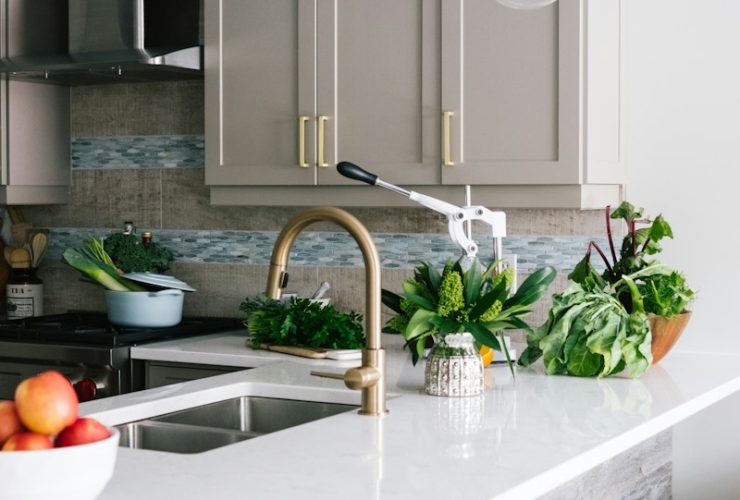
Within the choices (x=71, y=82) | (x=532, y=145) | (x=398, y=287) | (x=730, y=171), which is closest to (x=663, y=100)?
(x=730, y=171)

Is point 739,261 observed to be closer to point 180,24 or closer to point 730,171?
point 730,171

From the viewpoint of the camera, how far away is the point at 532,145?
317 cm

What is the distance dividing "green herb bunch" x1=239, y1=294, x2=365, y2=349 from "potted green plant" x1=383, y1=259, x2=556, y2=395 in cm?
65

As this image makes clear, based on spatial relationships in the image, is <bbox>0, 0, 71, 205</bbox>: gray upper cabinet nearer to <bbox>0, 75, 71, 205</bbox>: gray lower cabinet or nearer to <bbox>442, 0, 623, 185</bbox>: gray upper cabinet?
<bbox>0, 75, 71, 205</bbox>: gray lower cabinet

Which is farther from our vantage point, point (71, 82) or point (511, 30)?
point (71, 82)

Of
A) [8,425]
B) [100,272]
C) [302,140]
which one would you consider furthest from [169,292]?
[8,425]

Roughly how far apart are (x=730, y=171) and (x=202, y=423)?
1.71 metres

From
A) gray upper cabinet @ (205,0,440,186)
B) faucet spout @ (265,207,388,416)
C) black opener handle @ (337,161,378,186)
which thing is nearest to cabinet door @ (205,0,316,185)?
gray upper cabinet @ (205,0,440,186)

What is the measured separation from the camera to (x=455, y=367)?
2484 mm

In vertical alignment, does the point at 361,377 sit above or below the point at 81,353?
above

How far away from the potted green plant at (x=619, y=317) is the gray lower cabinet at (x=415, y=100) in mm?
226

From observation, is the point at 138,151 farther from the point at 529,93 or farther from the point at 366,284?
the point at 366,284

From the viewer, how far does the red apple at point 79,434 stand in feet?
4.73

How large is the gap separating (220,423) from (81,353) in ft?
3.04
